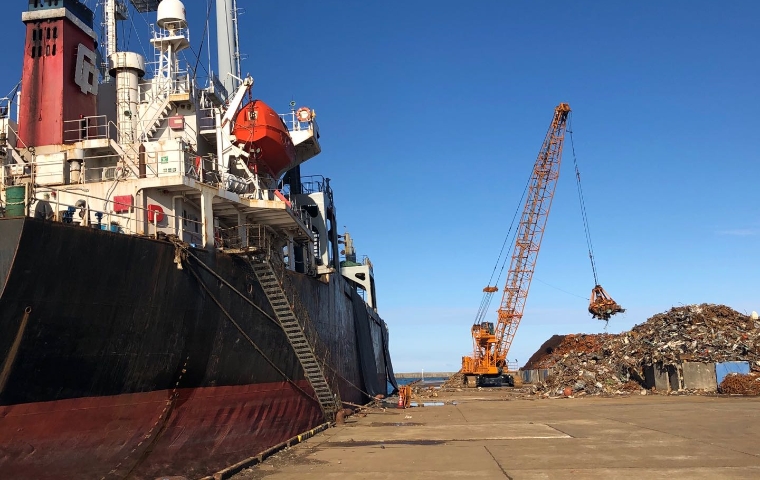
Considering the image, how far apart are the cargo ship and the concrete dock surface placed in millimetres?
2005

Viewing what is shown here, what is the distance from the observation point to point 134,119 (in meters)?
18.8

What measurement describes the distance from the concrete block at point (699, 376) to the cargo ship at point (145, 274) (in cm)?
1707

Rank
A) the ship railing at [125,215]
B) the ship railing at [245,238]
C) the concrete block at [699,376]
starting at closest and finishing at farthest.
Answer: the ship railing at [125,215] < the ship railing at [245,238] < the concrete block at [699,376]

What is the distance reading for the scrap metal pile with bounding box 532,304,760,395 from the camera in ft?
101

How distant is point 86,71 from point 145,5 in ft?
24.5

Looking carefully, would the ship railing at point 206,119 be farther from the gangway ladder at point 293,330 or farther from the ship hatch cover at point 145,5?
the ship hatch cover at point 145,5

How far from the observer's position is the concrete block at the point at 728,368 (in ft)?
96.8

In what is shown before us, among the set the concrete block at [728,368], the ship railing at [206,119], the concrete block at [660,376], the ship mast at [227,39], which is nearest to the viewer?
the ship railing at [206,119]

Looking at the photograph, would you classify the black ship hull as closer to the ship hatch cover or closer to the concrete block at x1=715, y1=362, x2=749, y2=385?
the ship hatch cover

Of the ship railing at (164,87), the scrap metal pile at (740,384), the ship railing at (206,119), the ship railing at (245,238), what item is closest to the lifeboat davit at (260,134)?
the ship railing at (206,119)

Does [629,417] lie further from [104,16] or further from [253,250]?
[104,16]

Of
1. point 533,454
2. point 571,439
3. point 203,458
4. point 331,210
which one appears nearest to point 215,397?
point 203,458

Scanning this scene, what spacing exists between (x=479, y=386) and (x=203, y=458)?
43.5 m

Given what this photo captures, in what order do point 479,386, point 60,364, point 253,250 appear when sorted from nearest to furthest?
point 60,364 < point 253,250 < point 479,386
